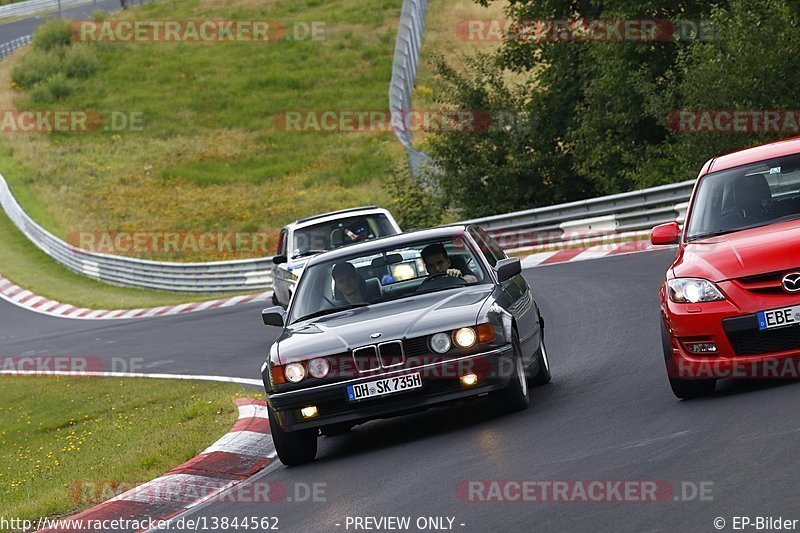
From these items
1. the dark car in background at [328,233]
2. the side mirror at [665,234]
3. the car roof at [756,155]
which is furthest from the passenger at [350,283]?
the dark car in background at [328,233]

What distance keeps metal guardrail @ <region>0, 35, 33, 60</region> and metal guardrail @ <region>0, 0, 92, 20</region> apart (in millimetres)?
10360

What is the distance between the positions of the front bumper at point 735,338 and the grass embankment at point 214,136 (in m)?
33.0

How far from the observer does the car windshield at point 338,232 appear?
18484mm

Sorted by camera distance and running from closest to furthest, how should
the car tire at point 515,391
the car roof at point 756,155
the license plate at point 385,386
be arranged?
the license plate at point 385,386, the car tire at point 515,391, the car roof at point 756,155

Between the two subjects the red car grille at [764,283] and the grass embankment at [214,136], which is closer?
the red car grille at [764,283]

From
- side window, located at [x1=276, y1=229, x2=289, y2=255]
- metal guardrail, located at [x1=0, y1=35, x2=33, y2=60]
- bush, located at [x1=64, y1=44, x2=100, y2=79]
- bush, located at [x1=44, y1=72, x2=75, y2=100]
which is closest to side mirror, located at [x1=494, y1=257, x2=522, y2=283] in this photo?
side window, located at [x1=276, y1=229, x2=289, y2=255]

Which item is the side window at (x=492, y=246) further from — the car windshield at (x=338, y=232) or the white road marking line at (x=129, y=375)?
the car windshield at (x=338, y=232)

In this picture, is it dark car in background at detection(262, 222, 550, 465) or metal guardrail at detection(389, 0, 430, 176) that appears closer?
dark car in background at detection(262, 222, 550, 465)

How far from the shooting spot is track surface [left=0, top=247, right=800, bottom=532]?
6375 mm

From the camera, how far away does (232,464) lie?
9750 mm

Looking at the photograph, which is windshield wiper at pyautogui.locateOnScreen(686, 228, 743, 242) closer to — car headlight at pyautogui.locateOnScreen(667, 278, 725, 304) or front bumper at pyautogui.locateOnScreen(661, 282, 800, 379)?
car headlight at pyautogui.locateOnScreen(667, 278, 725, 304)

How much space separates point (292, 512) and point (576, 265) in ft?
45.7

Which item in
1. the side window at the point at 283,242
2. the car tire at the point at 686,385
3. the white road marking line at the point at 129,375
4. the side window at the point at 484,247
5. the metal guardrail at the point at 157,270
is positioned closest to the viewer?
the car tire at the point at 686,385

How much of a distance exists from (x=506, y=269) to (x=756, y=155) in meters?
2.00
